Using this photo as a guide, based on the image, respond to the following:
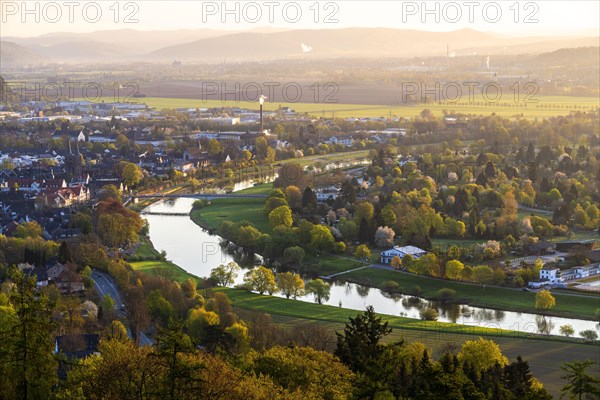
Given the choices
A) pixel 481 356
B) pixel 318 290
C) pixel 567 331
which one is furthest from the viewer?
pixel 318 290

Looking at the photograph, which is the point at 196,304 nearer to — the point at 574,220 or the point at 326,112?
the point at 574,220

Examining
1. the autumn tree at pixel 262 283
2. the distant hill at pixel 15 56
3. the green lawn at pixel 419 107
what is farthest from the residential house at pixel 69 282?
the distant hill at pixel 15 56

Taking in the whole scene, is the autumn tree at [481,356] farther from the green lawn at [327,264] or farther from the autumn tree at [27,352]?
the green lawn at [327,264]

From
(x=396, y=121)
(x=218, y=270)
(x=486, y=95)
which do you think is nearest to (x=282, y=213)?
(x=218, y=270)

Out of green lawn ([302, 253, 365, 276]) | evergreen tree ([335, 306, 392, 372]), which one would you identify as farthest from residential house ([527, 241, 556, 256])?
evergreen tree ([335, 306, 392, 372])

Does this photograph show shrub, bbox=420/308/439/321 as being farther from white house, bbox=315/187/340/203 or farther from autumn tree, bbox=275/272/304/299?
white house, bbox=315/187/340/203

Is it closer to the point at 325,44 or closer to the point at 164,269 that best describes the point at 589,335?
the point at 164,269

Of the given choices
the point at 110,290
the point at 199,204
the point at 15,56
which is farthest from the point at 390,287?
the point at 15,56
